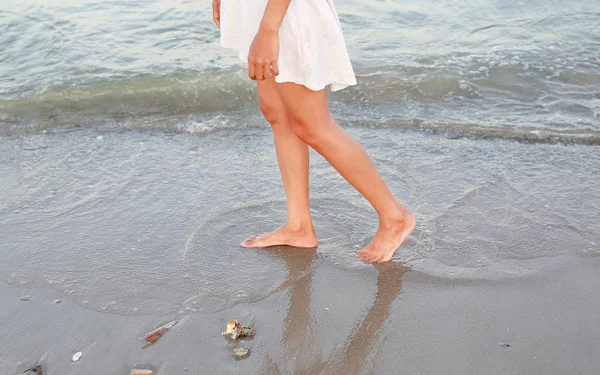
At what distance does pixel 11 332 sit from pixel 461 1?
234 inches

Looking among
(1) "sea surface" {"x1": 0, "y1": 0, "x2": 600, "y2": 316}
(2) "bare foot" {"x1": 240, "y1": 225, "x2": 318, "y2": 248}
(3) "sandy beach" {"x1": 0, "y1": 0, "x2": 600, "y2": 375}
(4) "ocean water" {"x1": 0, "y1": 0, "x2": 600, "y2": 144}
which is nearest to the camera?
(3) "sandy beach" {"x1": 0, "y1": 0, "x2": 600, "y2": 375}

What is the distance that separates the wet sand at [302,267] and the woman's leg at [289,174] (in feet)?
0.19

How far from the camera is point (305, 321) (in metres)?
2.40

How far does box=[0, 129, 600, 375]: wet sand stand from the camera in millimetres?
2223

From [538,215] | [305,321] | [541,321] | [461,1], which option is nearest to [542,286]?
[541,321]

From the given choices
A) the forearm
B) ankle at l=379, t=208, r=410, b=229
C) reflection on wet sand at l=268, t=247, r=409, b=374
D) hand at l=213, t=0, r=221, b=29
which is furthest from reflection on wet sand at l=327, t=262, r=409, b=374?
hand at l=213, t=0, r=221, b=29

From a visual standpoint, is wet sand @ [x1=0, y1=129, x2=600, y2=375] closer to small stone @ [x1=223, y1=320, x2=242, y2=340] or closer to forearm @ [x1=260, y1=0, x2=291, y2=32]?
small stone @ [x1=223, y1=320, x2=242, y2=340]

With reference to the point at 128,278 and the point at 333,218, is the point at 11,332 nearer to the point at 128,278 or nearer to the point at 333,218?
the point at 128,278

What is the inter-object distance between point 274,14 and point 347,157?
24.7 inches

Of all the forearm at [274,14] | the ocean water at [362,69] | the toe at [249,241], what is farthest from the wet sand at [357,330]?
the ocean water at [362,69]

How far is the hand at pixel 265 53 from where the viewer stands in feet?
7.65

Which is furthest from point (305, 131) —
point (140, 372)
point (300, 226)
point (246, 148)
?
point (246, 148)

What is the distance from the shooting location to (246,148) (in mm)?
4148

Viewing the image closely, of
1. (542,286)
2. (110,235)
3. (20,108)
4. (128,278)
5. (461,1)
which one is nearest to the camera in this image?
(542,286)
